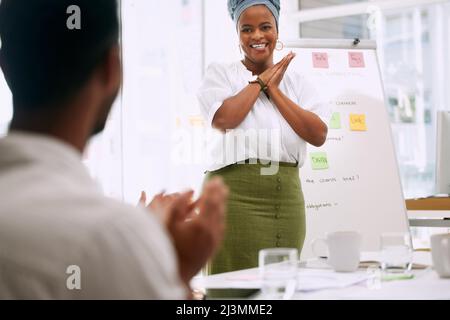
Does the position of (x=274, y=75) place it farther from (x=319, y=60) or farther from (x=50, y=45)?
(x=319, y=60)

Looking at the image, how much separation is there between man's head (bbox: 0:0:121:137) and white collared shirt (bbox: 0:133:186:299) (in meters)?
0.06

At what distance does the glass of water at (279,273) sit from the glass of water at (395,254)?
304 millimetres

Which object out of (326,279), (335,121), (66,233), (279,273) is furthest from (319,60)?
(66,233)

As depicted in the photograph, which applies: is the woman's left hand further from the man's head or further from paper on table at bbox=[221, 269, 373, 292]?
the man's head

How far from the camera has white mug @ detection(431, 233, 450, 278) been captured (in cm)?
98

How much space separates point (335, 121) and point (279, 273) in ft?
6.35

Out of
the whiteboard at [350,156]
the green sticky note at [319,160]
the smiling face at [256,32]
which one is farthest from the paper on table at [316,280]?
the green sticky note at [319,160]

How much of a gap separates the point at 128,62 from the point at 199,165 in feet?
1.91

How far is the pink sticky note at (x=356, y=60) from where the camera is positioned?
2691 mm

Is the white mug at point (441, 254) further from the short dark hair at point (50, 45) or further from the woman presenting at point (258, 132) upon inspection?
the short dark hair at point (50, 45)

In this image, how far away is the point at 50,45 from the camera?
0.47 metres

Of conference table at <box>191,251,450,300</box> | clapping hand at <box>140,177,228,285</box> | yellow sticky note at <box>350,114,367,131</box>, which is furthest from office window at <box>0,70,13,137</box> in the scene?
yellow sticky note at <box>350,114,367,131</box>

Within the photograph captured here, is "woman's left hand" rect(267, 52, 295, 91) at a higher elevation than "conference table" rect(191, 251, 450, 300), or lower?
higher
